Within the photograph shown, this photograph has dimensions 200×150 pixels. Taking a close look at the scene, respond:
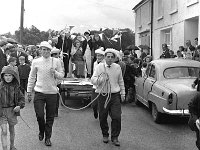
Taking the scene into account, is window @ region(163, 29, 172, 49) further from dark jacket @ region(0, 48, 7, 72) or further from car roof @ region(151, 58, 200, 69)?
dark jacket @ region(0, 48, 7, 72)

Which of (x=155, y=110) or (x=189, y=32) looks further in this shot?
(x=189, y=32)

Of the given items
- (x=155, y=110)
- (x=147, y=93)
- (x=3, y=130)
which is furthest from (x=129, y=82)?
(x=3, y=130)

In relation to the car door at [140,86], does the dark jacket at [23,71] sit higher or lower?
higher

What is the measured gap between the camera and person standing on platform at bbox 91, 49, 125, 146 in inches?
273

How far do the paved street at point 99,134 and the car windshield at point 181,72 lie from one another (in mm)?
1120

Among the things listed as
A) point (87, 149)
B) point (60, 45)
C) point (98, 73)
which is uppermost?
point (60, 45)

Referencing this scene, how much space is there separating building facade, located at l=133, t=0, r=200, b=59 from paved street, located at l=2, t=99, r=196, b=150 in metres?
9.66

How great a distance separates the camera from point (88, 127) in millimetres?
8414

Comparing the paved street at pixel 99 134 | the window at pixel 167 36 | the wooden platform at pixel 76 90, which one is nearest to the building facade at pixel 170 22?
the window at pixel 167 36

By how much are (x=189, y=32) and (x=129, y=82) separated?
28.1 ft

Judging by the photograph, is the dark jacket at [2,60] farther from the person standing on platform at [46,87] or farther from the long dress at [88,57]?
the person standing on platform at [46,87]

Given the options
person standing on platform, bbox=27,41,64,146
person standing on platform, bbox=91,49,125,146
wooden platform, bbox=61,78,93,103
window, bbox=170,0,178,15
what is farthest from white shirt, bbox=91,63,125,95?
window, bbox=170,0,178,15

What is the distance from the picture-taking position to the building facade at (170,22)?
1925 cm

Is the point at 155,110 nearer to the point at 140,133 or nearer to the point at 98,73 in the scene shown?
the point at 140,133
